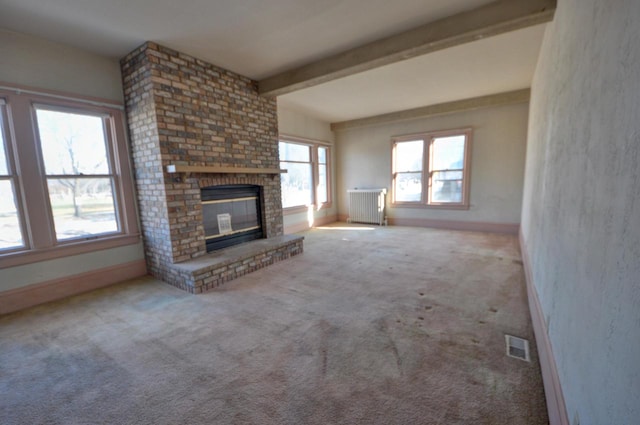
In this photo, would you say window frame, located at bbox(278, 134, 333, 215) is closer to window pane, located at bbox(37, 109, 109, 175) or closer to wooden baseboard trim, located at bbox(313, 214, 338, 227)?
wooden baseboard trim, located at bbox(313, 214, 338, 227)

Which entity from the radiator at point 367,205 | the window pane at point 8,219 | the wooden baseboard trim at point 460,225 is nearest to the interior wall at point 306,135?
the radiator at point 367,205

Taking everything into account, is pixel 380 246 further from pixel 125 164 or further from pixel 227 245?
pixel 125 164

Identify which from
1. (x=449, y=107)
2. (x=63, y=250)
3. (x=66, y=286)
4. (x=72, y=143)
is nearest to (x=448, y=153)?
(x=449, y=107)

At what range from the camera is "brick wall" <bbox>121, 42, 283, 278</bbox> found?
3.26 metres

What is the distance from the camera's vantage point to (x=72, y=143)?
10.6 ft

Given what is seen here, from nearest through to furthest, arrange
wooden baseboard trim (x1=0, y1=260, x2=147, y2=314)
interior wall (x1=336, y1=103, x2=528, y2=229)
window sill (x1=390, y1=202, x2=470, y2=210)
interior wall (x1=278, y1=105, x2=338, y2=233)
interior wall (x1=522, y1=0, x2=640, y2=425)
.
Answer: interior wall (x1=522, y1=0, x2=640, y2=425)
wooden baseboard trim (x1=0, y1=260, x2=147, y2=314)
interior wall (x1=336, y1=103, x2=528, y2=229)
interior wall (x1=278, y1=105, x2=338, y2=233)
window sill (x1=390, y1=202, x2=470, y2=210)

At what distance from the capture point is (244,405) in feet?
5.27

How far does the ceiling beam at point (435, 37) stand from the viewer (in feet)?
8.25

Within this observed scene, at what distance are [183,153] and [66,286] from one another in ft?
6.90

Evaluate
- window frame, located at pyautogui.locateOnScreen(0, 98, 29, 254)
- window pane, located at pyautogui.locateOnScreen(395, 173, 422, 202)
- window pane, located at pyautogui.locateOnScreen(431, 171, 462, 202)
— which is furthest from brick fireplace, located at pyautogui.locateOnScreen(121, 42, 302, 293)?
window pane, located at pyautogui.locateOnScreen(431, 171, 462, 202)

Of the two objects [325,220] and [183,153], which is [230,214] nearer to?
[183,153]

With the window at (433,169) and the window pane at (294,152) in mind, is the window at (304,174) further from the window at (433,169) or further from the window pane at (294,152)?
the window at (433,169)

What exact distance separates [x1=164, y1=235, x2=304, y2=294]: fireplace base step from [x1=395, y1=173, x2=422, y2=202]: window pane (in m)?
3.66

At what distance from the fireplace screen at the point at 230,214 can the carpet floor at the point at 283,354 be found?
2.95 feet
